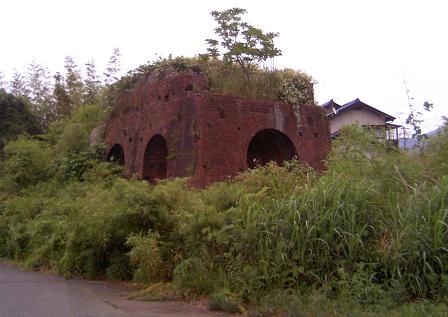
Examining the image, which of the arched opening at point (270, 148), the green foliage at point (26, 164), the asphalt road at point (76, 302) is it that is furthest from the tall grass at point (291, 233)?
the green foliage at point (26, 164)

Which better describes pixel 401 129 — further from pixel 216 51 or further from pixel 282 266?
pixel 216 51

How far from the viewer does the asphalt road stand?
9.09 metres

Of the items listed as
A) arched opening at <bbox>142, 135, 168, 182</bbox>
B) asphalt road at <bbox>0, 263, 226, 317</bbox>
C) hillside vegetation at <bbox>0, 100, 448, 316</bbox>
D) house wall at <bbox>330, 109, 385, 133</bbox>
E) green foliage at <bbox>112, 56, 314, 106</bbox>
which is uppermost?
house wall at <bbox>330, 109, 385, 133</bbox>

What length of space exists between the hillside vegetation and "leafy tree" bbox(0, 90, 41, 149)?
1853 centimetres

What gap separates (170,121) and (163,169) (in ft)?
8.26

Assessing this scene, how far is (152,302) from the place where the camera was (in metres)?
10.4

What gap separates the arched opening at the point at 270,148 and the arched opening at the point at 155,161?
3289 millimetres

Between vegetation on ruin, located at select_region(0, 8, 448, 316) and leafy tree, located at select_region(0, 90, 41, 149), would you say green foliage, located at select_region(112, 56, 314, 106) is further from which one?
leafy tree, located at select_region(0, 90, 41, 149)

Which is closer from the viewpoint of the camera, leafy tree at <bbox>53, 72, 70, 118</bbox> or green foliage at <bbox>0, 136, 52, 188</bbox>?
green foliage at <bbox>0, 136, 52, 188</bbox>

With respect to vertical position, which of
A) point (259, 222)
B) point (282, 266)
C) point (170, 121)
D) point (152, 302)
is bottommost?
point (152, 302)

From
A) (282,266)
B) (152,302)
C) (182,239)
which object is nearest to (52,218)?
(182,239)

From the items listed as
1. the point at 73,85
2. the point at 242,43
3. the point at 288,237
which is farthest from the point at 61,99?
the point at 288,237

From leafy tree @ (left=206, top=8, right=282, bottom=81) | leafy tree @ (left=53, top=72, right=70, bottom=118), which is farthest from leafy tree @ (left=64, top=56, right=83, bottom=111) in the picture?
leafy tree @ (left=206, top=8, right=282, bottom=81)

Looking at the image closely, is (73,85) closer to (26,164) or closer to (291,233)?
(26,164)
